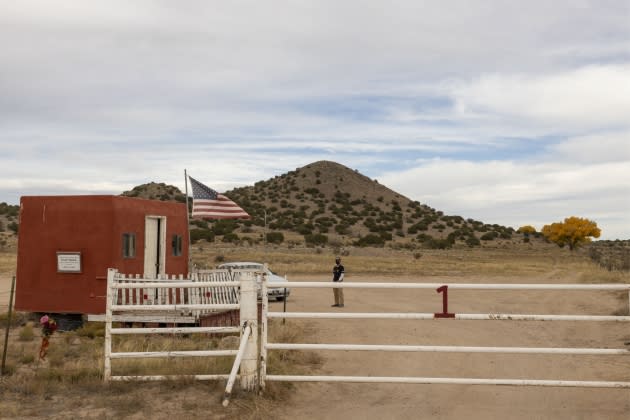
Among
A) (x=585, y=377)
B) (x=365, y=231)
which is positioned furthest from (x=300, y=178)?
(x=585, y=377)

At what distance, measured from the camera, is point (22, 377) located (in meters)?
9.62

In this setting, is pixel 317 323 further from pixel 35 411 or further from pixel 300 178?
pixel 300 178

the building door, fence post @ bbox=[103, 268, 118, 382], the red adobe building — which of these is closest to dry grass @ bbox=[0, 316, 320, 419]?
fence post @ bbox=[103, 268, 118, 382]

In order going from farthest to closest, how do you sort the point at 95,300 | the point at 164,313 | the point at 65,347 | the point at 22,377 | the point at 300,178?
the point at 300,178 < the point at 95,300 < the point at 164,313 < the point at 65,347 < the point at 22,377

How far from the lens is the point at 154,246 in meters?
19.2

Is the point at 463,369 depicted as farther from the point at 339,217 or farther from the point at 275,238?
the point at 339,217

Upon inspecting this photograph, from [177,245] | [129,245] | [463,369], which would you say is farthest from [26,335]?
[463,369]

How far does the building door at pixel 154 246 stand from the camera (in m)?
18.6

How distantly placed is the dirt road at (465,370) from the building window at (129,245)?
16.0 ft

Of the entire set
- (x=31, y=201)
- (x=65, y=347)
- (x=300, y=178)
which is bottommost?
(x=65, y=347)

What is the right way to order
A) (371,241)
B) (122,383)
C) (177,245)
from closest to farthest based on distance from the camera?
(122,383) → (177,245) → (371,241)

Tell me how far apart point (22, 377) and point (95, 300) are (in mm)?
7099

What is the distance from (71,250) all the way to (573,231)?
237ft

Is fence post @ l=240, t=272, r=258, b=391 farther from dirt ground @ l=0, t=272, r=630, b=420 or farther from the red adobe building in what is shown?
the red adobe building
